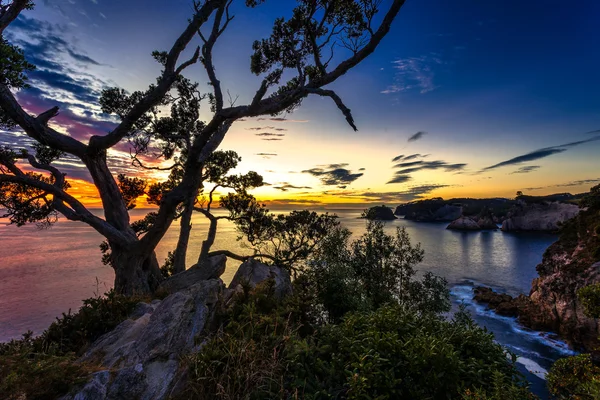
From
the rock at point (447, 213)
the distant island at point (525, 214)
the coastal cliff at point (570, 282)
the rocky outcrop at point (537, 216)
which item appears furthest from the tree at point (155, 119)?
the rock at point (447, 213)

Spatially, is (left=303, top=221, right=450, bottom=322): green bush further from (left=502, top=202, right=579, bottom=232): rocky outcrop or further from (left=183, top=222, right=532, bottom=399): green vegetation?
(left=502, top=202, right=579, bottom=232): rocky outcrop

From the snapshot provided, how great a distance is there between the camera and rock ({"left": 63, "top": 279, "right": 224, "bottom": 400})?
12.3ft

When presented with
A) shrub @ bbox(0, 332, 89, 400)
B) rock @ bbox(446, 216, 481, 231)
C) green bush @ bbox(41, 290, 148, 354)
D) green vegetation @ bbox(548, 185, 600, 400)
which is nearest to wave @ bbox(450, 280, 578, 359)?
green vegetation @ bbox(548, 185, 600, 400)

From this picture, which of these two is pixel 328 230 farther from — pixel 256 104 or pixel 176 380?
pixel 176 380

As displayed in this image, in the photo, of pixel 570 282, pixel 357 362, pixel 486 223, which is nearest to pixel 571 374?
pixel 357 362

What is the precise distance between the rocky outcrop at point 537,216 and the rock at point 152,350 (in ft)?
418

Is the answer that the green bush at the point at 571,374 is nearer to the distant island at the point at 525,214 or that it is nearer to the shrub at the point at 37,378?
the shrub at the point at 37,378

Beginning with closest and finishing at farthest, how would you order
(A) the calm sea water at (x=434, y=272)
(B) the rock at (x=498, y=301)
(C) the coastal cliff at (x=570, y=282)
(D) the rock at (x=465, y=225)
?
(C) the coastal cliff at (x=570, y=282) < (A) the calm sea water at (x=434, y=272) < (B) the rock at (x=498, y=301) < (D) the rock at (x=465, y=225)

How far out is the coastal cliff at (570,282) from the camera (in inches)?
882

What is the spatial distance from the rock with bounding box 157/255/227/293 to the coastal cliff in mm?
28164

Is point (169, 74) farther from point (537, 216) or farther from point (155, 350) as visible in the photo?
point (537, 216)

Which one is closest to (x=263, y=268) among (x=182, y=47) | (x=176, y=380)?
(x=176, y=380)

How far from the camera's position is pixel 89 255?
64.9 m

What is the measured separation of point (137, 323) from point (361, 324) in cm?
526
